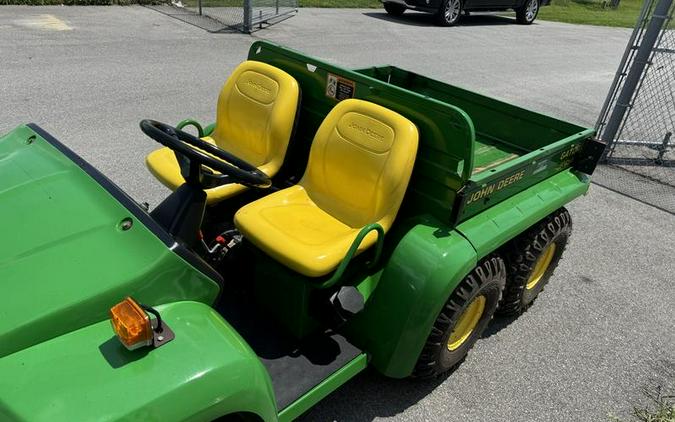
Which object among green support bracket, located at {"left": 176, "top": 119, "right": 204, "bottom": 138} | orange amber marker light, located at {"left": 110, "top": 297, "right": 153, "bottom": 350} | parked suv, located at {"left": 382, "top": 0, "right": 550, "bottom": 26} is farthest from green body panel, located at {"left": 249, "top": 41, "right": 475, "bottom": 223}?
parked suv, located at {"left": 382, "top": 0, "right": 550, "bottom": 26}

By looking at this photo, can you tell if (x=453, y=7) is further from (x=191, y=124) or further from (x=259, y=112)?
(x=259, y=112)

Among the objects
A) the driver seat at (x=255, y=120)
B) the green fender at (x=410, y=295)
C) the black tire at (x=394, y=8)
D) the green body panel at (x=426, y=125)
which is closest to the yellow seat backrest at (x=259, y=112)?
the driver seat at (x=255, y=120)

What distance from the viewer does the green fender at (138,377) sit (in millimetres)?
1329

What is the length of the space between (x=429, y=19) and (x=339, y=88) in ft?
37.5

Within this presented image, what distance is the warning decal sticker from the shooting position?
2.79 metres

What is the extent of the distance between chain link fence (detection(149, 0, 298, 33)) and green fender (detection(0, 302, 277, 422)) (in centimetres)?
851

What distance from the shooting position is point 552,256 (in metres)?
3.36

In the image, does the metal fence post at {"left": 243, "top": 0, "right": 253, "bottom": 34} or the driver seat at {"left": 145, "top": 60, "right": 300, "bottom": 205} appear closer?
the driver seat at {"left": 145, "top": 60, "right": 300, "bottom": 205}

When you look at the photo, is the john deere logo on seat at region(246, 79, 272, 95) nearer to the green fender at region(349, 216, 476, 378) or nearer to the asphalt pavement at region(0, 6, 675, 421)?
the green fender at region(349, 216, 476, 378)

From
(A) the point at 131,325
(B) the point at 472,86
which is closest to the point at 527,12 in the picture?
(B) the point at 472,86

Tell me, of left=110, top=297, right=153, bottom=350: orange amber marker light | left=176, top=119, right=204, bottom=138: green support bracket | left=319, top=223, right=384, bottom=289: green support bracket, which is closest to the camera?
left=110, top=297, right=153, bottom=350: orange amber marker light

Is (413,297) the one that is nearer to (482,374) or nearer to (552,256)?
(482,374)

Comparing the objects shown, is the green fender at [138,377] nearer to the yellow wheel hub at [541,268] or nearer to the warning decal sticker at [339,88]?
the warning decal sticker at [339,88]

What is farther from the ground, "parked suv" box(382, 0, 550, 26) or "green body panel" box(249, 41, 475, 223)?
"green body panel" box(249, 41, 475, 223)
